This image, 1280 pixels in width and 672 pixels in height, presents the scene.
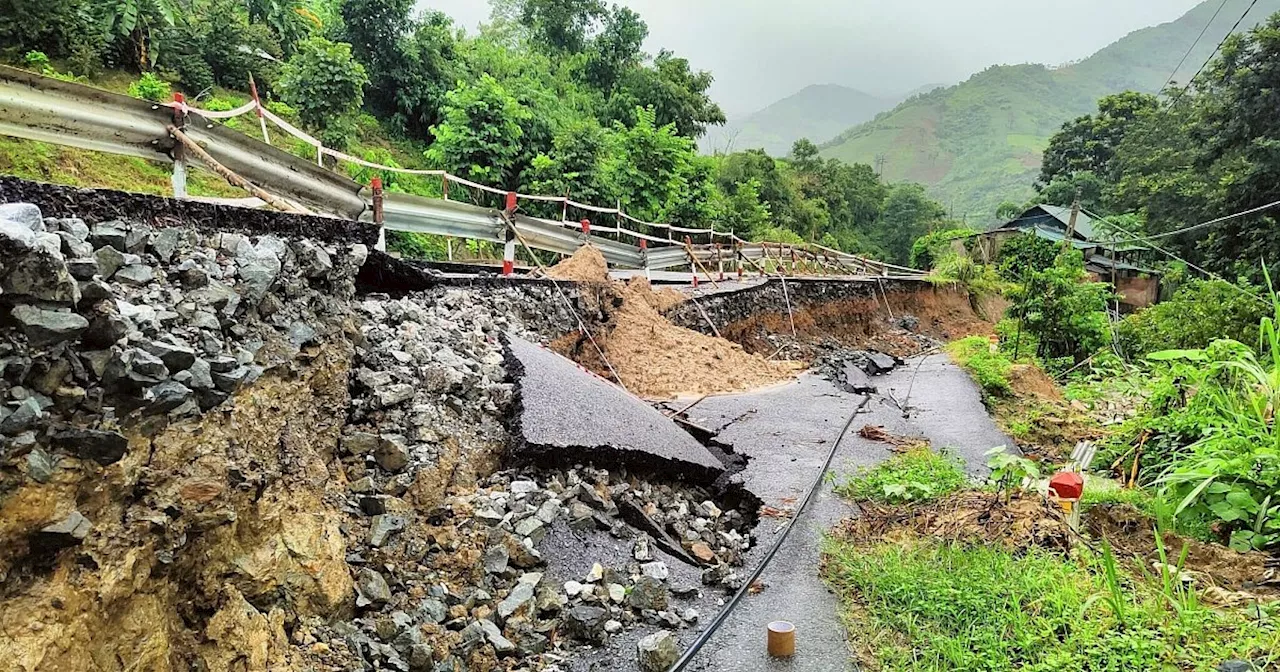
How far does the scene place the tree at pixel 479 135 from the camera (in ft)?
41.1

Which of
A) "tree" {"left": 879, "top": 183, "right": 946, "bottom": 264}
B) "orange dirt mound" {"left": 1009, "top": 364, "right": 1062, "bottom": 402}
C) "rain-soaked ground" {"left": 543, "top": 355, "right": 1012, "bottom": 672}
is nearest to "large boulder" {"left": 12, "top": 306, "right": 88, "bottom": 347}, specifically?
"rain-soaked ground" {"left": 543, "top": 355, "right": 1012, "bottom": 672}

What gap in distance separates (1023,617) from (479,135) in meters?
11.8

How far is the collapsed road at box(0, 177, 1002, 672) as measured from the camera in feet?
6.55

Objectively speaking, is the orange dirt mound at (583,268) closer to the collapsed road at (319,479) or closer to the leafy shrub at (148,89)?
the collapsed road at (319,479)

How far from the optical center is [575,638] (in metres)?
3.29

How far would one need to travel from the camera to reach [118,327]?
2168mm

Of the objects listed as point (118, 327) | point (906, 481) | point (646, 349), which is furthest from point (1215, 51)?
point (118, 327)

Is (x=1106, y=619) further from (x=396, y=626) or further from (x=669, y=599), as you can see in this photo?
(x=396, y=626)

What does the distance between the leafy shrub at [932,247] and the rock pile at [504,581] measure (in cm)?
3172

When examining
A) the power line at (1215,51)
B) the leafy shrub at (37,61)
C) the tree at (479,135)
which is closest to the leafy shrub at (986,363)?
the power line at (1215,51)

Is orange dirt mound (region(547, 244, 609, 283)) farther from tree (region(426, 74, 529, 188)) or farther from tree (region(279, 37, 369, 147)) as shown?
tree (region(279, 37, 369, 147))

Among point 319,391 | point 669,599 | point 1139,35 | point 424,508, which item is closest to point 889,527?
point 669,599

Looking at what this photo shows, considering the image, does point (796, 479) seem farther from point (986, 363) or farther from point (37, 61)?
point (37, 61)

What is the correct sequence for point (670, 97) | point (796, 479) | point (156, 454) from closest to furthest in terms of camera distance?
point (156, 454), point (796, 479), point (670, 97)
